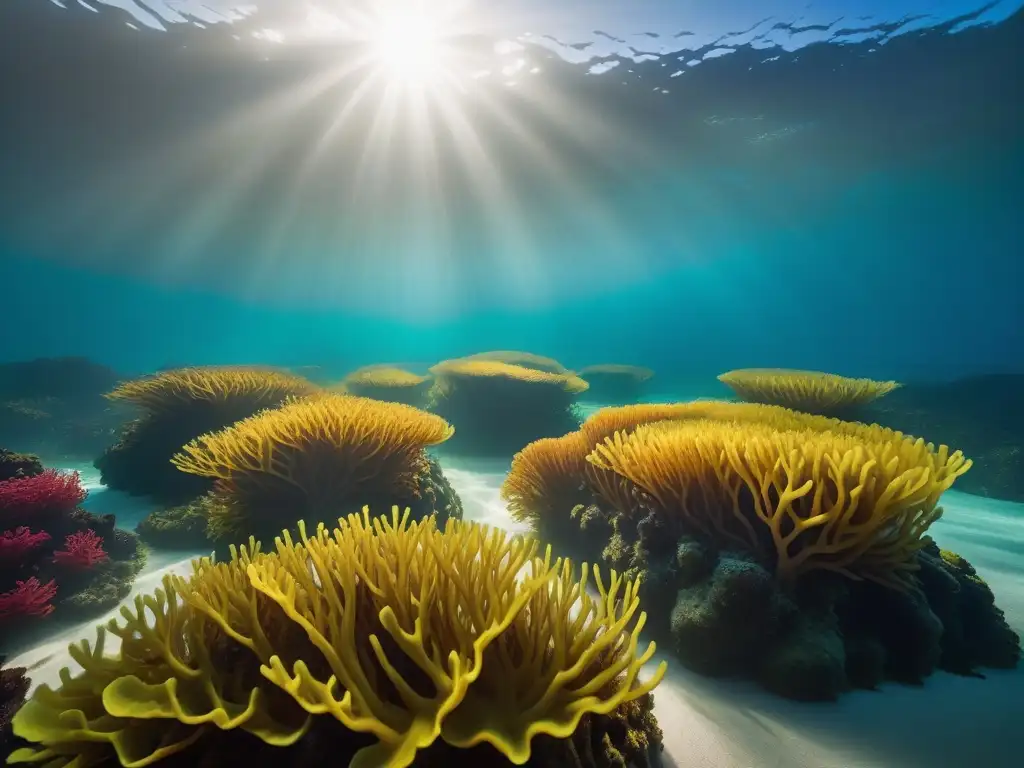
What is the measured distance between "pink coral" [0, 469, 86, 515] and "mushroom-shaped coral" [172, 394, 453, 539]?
1.24 m

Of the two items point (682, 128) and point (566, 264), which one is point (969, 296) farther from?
point (682, 128)

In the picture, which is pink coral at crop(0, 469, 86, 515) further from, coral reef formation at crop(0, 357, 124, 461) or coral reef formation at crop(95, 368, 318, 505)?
coral reef formation at crop(0, 357, 124, 461)

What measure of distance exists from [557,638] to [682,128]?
21.8 m

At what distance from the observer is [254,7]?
11.0 metres

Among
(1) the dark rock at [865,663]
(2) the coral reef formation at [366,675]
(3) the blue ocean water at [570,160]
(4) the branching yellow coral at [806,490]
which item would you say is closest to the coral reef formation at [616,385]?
(3) the blue ocean water at [570,160]

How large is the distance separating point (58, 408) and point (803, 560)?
19756 millimetres

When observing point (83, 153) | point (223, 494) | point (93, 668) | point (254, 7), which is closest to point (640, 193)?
point (254, 7)

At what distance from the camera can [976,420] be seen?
29.6 ft

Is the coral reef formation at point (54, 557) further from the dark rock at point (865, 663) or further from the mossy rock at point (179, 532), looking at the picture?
the dark rock at point (865, 663)

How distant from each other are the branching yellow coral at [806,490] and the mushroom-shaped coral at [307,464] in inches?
78.6

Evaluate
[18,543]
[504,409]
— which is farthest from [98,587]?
[504,409]

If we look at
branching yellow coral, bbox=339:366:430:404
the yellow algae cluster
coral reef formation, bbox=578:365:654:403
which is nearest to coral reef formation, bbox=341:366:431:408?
branching yellow coral, bbox=339:366:430:404

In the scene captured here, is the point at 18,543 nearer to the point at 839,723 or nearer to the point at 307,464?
the point at 307,464

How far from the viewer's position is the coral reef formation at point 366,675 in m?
1.14
